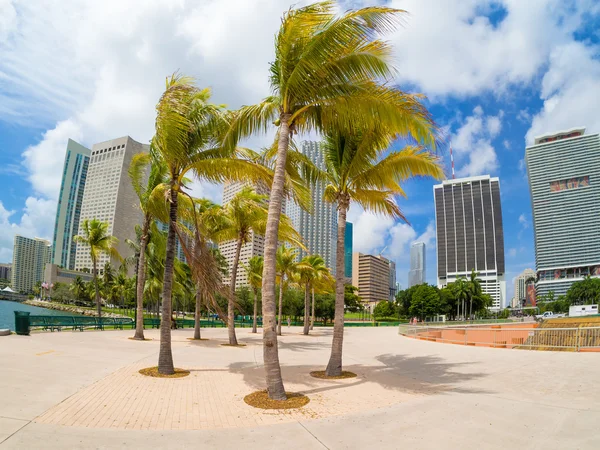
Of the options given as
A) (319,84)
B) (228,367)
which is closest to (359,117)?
(319,84)

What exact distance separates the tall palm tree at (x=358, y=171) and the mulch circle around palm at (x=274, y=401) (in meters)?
2.80

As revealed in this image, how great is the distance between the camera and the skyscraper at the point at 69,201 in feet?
371

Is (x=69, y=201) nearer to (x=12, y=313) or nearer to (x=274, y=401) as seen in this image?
(x=12, y=313)

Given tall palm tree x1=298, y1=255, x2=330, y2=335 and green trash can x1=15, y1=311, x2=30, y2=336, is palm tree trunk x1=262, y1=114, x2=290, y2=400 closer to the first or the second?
green trash can x1=15, y1=311, x2=30, y2=336

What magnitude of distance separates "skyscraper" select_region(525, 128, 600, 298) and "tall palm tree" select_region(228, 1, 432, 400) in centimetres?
20657

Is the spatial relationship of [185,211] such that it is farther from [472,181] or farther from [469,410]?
[472,181]

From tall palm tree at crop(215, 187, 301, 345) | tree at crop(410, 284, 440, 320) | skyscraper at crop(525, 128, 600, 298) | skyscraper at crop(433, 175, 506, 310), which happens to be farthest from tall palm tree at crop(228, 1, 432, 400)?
skyscraper at crop(525, 128, 600, 298)

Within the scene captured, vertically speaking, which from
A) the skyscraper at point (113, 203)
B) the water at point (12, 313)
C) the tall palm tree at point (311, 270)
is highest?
the skyscraper at point (113, 203)

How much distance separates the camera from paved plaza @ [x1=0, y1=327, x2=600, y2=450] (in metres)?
5.23

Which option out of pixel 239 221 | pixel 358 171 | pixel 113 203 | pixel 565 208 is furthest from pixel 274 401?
pixel 565 208

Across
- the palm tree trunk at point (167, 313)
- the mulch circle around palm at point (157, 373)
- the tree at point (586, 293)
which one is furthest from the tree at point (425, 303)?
the palm tree trunk at point (167, 313)

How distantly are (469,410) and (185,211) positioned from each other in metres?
10.7

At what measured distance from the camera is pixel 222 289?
9500 millimetres

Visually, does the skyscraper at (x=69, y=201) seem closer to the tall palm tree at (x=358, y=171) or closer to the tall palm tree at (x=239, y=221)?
the tall palm tree at (x=239, y=221)
